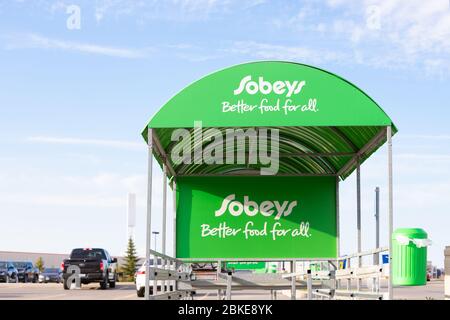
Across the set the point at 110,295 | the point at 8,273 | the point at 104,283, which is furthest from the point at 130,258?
the point at 110,295

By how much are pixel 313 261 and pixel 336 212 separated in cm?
118

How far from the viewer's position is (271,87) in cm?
1096

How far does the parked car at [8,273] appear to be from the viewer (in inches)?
2096

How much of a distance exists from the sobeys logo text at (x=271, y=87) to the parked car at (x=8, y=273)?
45.9m

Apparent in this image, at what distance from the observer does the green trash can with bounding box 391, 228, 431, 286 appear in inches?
588

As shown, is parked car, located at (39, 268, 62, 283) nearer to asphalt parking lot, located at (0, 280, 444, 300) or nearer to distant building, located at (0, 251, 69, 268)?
asphalt parking lot, located at (0, 280, 444, 300)

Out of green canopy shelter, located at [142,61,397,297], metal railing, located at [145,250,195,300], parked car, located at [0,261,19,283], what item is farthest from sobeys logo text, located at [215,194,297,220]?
parked car, located at [0,261,19,283]

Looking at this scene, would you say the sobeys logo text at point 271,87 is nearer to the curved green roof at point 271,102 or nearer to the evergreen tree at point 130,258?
the curved green roof at point 271,102

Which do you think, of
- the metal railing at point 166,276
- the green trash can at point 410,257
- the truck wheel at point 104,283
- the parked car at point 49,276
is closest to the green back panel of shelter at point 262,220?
the metal railing at point 166,276

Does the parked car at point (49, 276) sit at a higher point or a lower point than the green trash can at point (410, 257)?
lower

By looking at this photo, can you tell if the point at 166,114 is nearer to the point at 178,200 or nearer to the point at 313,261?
the point at 178,200

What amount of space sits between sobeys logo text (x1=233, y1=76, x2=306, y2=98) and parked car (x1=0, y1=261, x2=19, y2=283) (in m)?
45.9
